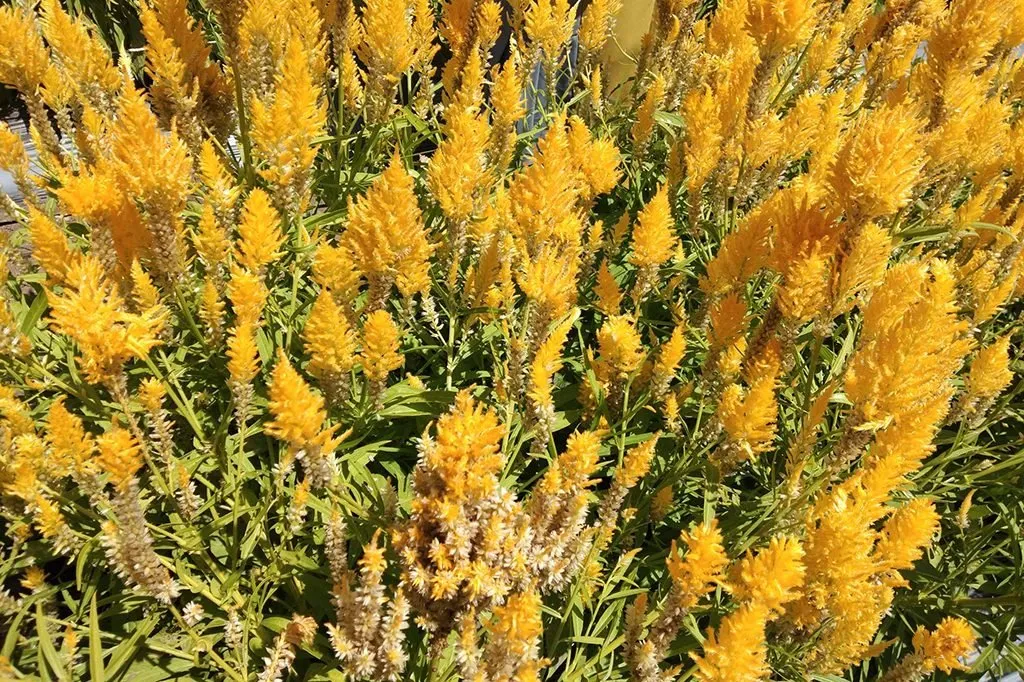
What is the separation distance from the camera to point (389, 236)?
1.50 m

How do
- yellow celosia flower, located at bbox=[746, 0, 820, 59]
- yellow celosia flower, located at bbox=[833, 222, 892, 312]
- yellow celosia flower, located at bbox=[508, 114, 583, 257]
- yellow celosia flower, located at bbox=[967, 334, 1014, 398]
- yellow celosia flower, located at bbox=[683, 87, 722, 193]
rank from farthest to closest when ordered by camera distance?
yellow celosia flower, located at bbox=[683, 87, 722, 193], yellow celosia flower, located at bbox=[967, 334, 1014, 398], yellow celosia flower, located at bbox=[746, 0, 820, 59], yellow celosia flower, located at bbox=[508, 114, 583, 257], yellow celosia flower, located at bbox=[833, 222, 892, 312]

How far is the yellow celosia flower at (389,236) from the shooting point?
4.69 ft

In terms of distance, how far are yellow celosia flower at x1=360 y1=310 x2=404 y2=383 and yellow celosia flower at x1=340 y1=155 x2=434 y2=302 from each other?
0.37 feet

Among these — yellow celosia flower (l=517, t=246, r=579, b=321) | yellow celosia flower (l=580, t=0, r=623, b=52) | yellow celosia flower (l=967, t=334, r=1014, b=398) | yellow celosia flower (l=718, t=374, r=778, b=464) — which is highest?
yellow celosia flower (l=580, t=0, r=623, b=52)

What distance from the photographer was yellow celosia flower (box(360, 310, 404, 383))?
148 centimetres

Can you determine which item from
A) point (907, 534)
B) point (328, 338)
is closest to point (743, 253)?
point (907, 534)

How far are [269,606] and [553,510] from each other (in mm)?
1002

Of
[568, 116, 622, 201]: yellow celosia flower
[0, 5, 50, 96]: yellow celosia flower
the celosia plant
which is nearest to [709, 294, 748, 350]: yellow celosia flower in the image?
the celosia plant

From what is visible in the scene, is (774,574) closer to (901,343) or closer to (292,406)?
(901,343)

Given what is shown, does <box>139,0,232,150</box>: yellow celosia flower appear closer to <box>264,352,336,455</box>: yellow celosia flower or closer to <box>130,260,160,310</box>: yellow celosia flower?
<box>130,260,160,310</box>: yellow celosia flower


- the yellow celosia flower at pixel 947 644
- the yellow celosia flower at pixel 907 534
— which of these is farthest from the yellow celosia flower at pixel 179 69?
the yellow celosia flower at pixel 947 644

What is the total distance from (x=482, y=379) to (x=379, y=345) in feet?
2.65

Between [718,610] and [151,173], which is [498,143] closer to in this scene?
[151,173]

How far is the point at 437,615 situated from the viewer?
127 centimetres
